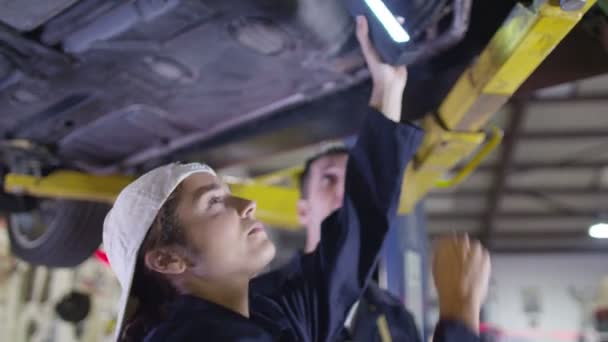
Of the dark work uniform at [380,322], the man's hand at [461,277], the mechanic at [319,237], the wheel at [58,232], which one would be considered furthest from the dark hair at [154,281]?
the wheel at [58,232]

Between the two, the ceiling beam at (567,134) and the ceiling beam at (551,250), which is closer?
the ceiling beam at (567,134)

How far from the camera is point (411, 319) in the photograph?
1.99 m

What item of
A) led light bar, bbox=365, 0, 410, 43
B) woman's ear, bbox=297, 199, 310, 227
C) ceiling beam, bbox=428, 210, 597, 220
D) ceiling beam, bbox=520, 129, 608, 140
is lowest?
ceiling beam, bbox=428, 210, 597, 220

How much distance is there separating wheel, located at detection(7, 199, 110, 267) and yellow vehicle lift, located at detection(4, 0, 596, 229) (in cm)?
8

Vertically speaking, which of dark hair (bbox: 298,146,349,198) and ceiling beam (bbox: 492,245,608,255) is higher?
dark hair (bbox: 298,146,349,198)

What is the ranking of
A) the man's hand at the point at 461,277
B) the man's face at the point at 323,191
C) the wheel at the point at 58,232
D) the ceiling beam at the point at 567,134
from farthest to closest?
the ceiling beam at the point at 567,134, the wheel at the point at 58,232, the man's face at the point at 323,191, the man's hand at the point at 461,277

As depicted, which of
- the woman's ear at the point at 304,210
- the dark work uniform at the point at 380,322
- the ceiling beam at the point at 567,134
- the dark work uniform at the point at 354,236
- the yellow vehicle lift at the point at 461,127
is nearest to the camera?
the dark work uniform at the point at 354,236

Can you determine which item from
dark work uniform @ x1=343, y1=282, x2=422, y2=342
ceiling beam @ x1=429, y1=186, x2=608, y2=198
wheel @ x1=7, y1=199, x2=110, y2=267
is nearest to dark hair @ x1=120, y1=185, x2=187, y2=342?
dark work uniform @ x1=343, y1=282, x2=422, y2=342

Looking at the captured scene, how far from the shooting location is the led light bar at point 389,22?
130cm

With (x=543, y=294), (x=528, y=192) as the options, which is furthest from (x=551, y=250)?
(x=528, y=192)

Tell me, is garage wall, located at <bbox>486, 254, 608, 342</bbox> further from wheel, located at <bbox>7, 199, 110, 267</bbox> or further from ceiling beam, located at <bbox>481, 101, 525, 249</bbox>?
wheel, located at <bbox>7, 199, 110, 267</bbox>

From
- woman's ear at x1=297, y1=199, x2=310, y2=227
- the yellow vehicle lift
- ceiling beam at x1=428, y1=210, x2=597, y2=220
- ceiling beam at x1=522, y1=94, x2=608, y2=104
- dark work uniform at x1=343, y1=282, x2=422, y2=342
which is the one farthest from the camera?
ceiling beam at x1=428, y1=210, x2=597, y2=220

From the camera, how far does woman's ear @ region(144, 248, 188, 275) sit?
1146mm

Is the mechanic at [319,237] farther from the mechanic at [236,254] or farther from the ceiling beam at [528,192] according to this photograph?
the ceiling beam at [528,192]
